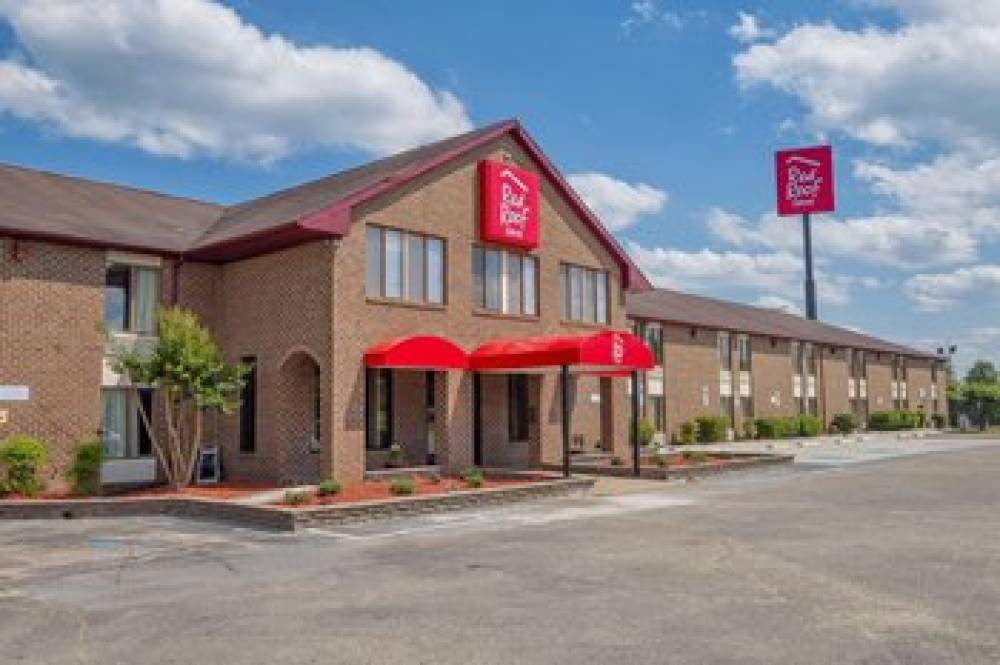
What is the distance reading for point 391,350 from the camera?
824 inches

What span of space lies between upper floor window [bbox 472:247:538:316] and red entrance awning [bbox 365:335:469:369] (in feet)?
9.61

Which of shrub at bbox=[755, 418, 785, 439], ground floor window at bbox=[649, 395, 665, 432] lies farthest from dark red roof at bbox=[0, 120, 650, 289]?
shrub at bbox=[755, 418, 785, 439]

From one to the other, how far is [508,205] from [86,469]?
1284 cm

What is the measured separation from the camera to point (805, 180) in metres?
74.4

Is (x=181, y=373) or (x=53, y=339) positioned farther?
(x=53, y=339)

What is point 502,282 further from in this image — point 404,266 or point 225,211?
point 225,211


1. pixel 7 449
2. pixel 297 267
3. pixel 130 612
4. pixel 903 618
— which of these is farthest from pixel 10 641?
pixel 297 267

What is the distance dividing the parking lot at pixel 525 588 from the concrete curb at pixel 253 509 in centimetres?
48

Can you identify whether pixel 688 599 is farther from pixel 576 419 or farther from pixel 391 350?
pixel 576 419

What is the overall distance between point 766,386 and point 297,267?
1378 inches

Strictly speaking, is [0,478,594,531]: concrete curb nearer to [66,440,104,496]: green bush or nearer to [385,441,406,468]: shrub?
[66,440,104,496]: green bush

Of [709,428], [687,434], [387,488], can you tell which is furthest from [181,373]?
[709,428]

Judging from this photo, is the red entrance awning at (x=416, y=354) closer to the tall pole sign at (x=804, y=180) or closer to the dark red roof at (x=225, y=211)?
the dark red roof at (x=225, y=211)

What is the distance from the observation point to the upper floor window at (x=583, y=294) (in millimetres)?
28062
